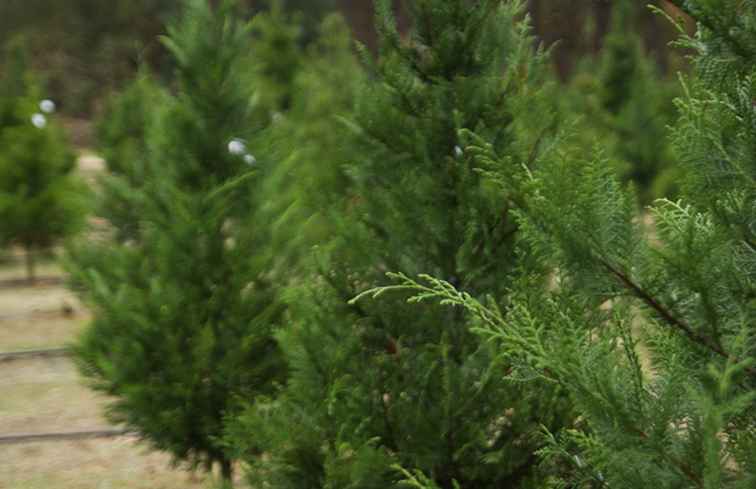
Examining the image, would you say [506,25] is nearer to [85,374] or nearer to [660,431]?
[660,431]

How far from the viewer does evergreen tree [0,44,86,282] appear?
13719 millimetres

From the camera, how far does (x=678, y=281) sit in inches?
101

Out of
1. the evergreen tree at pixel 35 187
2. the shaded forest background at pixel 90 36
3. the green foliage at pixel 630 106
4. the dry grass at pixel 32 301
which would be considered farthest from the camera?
the shaded forest background at pixel 90 36

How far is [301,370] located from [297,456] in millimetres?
333

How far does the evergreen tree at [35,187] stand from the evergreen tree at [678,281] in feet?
37.9

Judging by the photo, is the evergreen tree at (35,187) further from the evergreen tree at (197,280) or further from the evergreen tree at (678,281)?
the evergreen tree at (678,281)

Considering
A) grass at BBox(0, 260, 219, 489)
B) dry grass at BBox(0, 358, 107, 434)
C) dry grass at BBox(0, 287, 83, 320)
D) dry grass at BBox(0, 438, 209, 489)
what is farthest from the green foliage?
dry grass at BBox(0, 438, 209, 489)

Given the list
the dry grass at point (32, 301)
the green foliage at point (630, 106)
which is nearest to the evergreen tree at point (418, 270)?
the dry grass at point (32, 301)

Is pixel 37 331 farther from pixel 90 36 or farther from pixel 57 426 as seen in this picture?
pixel 90 36

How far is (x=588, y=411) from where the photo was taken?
8.43ft

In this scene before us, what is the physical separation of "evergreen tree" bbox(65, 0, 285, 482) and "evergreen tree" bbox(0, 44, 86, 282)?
315 inches

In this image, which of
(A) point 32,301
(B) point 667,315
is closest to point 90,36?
(A) point 32,301

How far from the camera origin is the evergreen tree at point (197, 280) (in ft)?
18.5

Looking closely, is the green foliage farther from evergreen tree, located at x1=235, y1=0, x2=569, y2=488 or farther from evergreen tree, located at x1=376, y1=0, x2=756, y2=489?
evergreen tree, located at x1=376, y1=0, x2=756, y2=489
